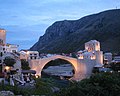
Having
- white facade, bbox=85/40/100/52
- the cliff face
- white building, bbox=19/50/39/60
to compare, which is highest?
the cliff face

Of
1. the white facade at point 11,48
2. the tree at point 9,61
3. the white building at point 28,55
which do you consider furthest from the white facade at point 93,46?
the tree at point 9,61

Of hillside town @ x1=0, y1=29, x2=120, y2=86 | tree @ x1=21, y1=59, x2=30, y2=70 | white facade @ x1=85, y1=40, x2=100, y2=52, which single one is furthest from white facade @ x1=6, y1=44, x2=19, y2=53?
white facade @ x1=85, y1=40, x2=100, y2=52

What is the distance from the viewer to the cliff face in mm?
96775

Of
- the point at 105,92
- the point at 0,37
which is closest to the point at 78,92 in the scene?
the point at 105,92

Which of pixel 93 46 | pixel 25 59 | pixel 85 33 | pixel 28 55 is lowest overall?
pixel 25 59

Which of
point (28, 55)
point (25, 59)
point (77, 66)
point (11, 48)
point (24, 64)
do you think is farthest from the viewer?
point (77, 66)

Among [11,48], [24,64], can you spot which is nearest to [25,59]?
[24,64]

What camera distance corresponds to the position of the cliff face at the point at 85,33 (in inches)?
3810

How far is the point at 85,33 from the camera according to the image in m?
112

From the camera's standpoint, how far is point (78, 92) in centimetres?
877

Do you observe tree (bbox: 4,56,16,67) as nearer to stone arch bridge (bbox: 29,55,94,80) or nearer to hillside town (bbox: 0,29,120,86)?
hillside town (bbox: 0,29,120,86)

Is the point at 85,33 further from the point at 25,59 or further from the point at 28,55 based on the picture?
the point at 25,59

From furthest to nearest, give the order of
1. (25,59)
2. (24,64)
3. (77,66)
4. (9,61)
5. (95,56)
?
(95,56) < (77,66) < (25,59) < (24,64) < (9,61)

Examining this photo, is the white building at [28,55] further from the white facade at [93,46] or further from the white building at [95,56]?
the white facade at [93,46]
